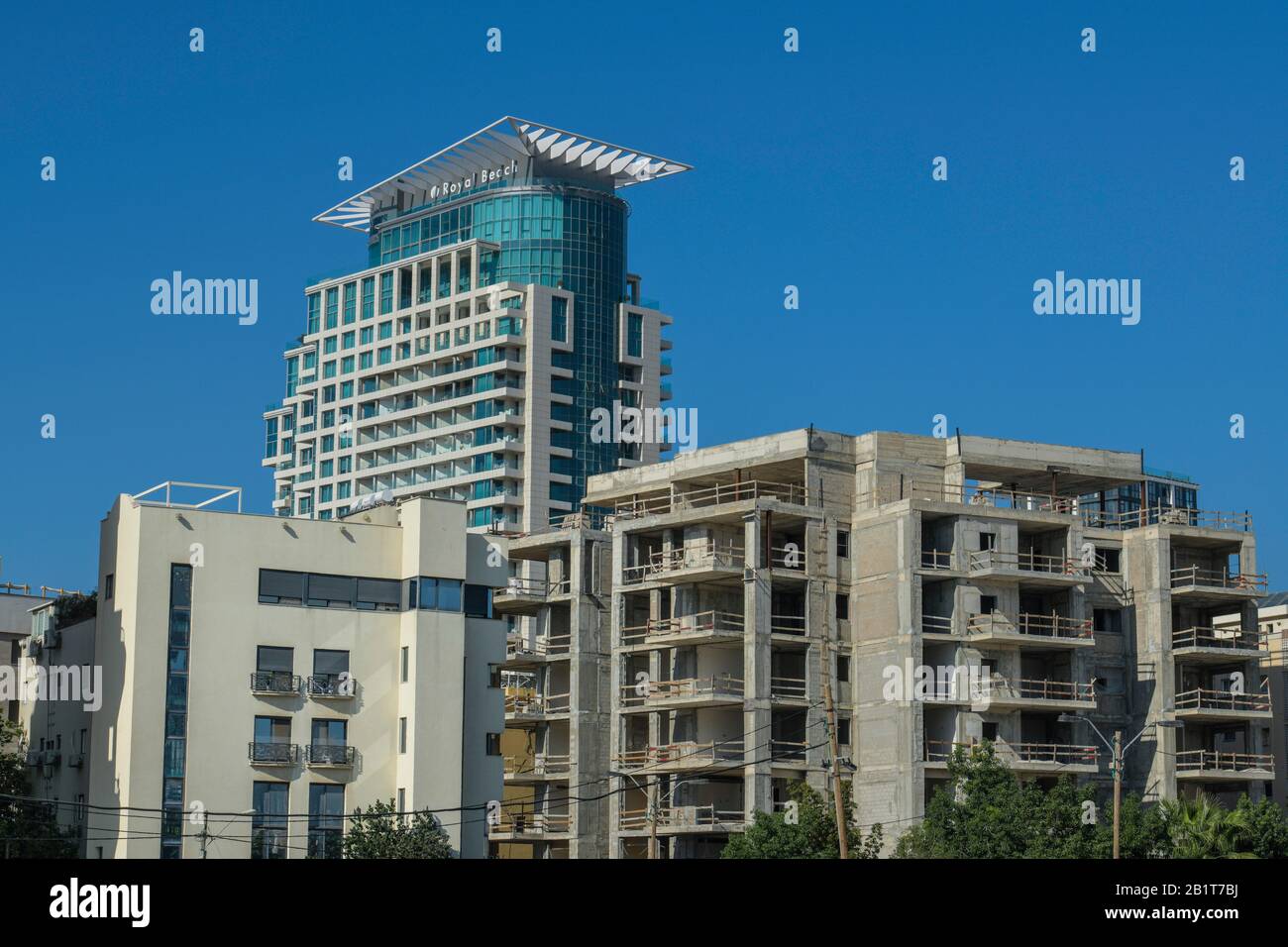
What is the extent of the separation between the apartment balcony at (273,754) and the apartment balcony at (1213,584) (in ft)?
157

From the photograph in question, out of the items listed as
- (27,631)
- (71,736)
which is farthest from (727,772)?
(27,631)

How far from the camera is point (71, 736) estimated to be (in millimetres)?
84125

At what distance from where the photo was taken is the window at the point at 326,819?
76938 millimetres

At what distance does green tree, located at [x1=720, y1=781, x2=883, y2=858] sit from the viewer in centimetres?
7994

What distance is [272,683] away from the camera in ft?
256

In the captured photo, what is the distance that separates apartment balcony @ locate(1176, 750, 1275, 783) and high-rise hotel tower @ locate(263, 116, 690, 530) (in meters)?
89.7

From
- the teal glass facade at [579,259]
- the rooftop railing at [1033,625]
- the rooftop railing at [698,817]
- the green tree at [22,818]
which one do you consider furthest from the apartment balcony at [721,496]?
the teal glass facade at [579,259]

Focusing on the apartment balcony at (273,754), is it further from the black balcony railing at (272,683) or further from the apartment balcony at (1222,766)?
the apartment balcony at (1222,766)

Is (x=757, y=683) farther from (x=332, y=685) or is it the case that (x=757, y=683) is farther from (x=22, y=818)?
(x=22, y=818)

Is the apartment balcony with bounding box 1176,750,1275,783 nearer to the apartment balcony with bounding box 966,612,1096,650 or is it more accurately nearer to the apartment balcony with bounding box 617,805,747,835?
the apartment balcony with bounding box 966,612,1096,650

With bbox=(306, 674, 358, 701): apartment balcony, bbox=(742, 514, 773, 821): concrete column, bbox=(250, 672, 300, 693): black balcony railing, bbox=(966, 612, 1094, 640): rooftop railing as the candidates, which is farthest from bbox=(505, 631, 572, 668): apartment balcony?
bbox=(250, 672, 300, 693): black balcony railing

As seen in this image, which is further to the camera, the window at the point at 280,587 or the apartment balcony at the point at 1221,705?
the apartment balcony at the point at 1221,705
